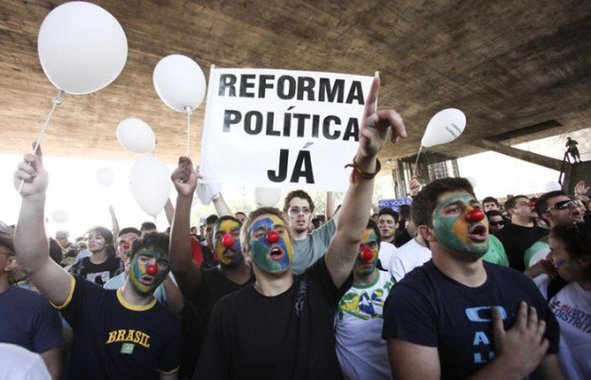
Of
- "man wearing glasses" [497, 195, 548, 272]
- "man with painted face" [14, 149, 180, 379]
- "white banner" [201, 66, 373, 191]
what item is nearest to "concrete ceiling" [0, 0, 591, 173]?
"white banner" [201, 66, 373, 191]

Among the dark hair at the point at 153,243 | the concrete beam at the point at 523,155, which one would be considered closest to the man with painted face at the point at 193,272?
the dark hair at the point at 153,243

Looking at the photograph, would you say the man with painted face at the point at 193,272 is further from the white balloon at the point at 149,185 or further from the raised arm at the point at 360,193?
Result: the white balloon at the point at 149,185

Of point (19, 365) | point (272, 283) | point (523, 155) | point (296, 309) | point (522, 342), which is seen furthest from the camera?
point (523, 155)

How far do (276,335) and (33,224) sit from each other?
148 cm

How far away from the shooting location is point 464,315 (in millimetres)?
1609

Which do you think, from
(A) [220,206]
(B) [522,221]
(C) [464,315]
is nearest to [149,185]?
(A) [220,206]

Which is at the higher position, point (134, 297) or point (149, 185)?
point (149, 185)

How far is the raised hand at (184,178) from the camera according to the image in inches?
89.4

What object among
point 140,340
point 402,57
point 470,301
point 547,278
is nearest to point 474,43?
point 402,57

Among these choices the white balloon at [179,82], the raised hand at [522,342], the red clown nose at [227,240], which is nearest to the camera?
the raised hand at [522,342]

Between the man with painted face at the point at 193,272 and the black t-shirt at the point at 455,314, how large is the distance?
1.36 metres

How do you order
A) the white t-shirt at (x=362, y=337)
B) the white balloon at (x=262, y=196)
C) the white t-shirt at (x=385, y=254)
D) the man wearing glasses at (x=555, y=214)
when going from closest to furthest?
the white t-shirt at (x=362, y=337), the man wearing glasses at (x=555, y=214), the white t-shirt at (x=385, y=254), the white balloon at (x=262, y=196)

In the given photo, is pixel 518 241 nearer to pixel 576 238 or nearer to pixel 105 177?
pixel 576 238

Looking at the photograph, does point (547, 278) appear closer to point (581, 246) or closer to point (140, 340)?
point (581, 246)
